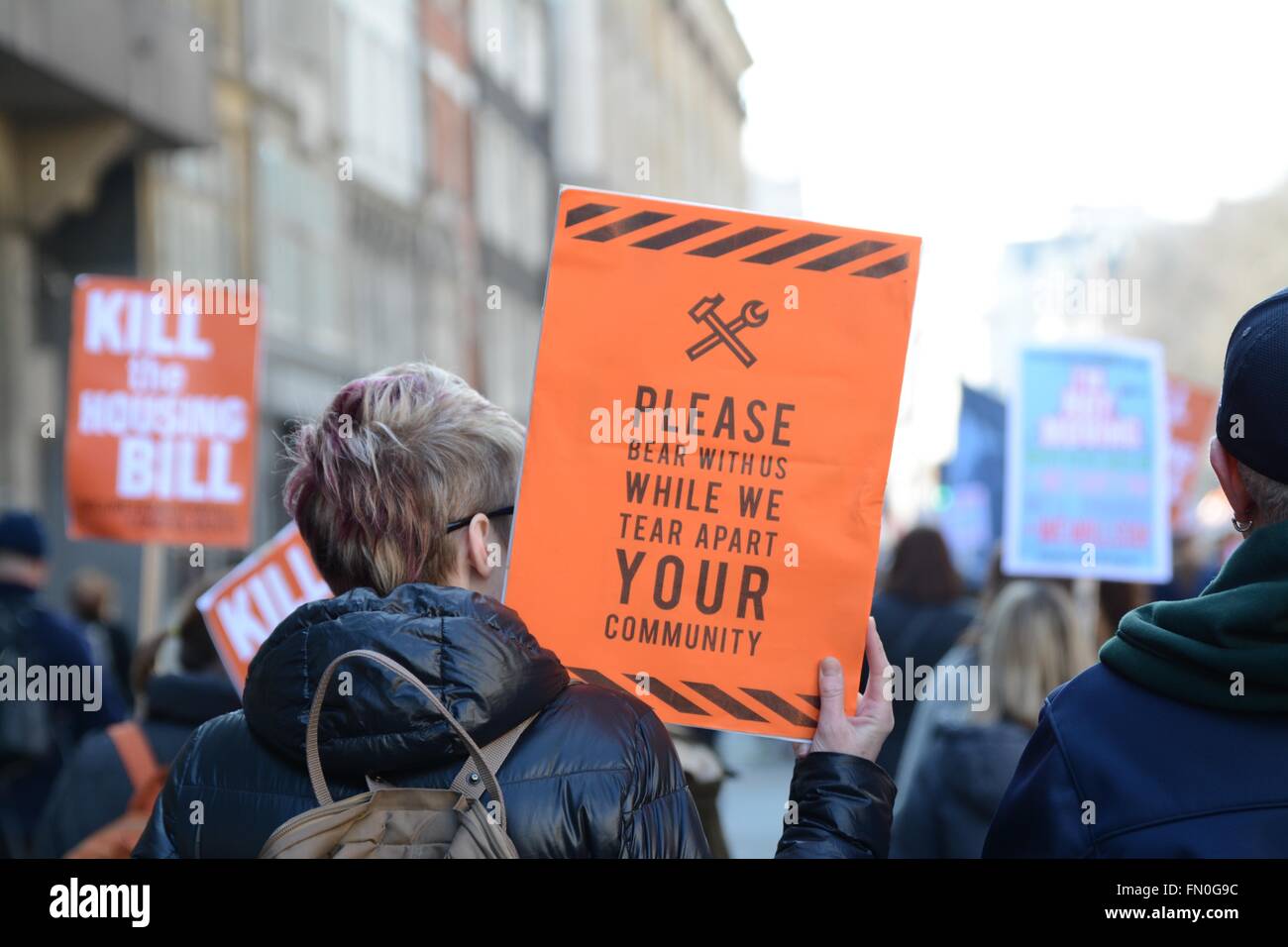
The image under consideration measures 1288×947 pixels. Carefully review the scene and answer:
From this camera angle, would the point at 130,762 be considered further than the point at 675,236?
Yes

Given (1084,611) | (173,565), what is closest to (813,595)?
(1084,611)

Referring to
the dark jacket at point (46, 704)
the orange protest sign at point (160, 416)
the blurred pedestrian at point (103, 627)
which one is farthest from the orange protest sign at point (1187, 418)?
the blurred pedestrian at point (103, 627)

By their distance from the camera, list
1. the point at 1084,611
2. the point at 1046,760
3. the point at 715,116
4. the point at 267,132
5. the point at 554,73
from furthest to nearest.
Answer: the point at 715,116
the point at 554,73
the point at 267,132
the point at 1084,611
the point at 1046,760

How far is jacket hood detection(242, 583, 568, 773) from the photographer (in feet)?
5.75

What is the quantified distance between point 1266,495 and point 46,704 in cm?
532

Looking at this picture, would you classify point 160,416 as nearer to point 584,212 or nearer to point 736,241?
point 584,212

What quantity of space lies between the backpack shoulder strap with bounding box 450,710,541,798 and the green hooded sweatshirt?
2.57ft

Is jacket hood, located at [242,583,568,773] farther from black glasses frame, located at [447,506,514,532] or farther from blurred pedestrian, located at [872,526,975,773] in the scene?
blurred pedestrian, located at [872,526,975,773]

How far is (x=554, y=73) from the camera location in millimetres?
31688

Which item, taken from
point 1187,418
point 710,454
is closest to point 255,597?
point 710,454

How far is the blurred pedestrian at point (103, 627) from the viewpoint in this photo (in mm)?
8547

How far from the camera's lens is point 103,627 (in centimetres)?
891
